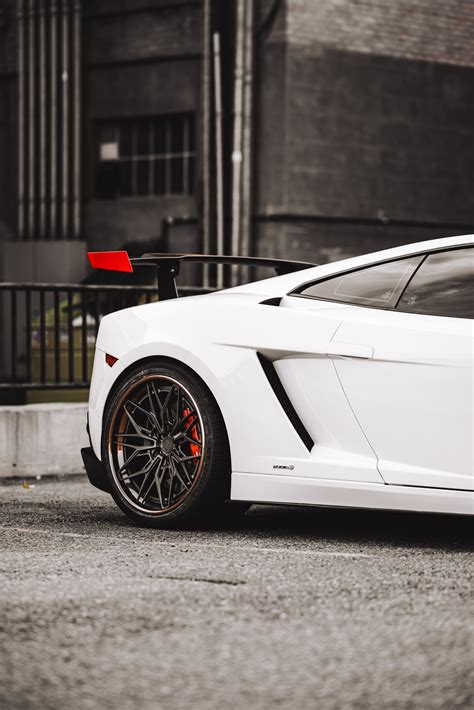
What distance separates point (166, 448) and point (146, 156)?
47.9ft

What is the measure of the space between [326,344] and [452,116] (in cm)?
1512

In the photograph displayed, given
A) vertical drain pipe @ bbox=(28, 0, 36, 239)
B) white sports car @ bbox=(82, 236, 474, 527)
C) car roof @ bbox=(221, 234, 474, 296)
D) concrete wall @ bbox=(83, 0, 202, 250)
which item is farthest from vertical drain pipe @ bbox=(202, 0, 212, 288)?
car roof @ bbox=(221, 234, 474, 296)

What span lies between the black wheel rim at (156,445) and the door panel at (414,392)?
786 mm

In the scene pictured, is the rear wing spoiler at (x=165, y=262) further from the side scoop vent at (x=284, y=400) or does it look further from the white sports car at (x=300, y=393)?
the side scoop vent at (x=284, y=400)

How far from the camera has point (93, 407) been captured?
20.7ft

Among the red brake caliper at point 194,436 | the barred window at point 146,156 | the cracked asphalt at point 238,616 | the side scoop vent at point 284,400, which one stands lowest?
the cracked asphalt at point 238,616

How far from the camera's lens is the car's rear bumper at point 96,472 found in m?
6.19

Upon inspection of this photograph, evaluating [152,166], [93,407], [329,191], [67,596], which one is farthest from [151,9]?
[67,596]

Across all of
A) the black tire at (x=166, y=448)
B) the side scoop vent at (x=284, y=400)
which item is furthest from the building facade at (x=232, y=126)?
the side scoop vent at (x=284, y=400)

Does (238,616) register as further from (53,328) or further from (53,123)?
(53,123)

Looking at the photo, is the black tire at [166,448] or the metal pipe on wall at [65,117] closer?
the black tire at [166,448]

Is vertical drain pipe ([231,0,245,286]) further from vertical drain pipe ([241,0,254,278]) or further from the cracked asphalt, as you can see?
the cracked asphalt

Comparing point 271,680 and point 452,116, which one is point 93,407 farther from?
point 452,116

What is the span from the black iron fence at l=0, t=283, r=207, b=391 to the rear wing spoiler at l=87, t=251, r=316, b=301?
9.44ft
